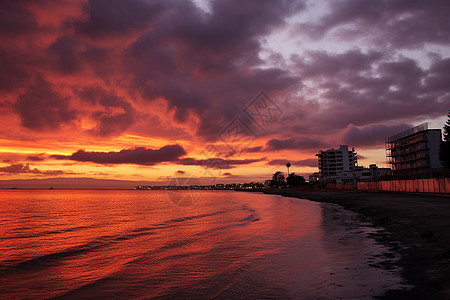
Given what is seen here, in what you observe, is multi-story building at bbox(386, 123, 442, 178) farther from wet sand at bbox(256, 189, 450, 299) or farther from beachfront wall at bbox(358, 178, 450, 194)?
wet sand at bbox(256, 189, 450, 299)

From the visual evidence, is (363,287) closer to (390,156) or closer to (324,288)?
(324,288)

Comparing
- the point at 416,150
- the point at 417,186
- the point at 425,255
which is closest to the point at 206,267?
the point at 425,255

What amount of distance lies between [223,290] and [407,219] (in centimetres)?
1990

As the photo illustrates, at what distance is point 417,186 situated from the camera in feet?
208

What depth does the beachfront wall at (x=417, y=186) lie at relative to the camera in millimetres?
53969

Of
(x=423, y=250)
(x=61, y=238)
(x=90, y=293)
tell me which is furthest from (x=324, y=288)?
(x=61, y=238)

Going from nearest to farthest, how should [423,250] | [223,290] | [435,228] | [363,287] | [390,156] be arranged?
[363,287] → [223,290] → [423,250] → [435,228] → [390,156]

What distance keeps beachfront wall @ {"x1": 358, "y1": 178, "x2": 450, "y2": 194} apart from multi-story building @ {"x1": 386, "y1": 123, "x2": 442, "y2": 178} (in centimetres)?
3644

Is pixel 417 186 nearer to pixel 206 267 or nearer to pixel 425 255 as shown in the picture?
pixel 425 255

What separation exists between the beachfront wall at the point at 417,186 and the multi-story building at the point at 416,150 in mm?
36441

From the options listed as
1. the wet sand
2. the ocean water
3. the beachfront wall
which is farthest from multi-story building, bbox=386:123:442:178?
the ocean water

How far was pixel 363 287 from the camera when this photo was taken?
9734 mm

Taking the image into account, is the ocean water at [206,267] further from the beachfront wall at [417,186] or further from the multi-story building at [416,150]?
the multi-story building at [416,150]

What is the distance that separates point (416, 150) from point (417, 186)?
72.0 m
